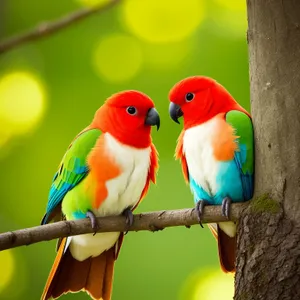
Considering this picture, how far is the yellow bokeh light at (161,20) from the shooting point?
500 centimetres

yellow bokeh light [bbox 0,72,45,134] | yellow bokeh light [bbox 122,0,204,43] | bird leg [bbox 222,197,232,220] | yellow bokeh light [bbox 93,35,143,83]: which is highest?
yellow bokeh light [bbox 122,0,204,43]

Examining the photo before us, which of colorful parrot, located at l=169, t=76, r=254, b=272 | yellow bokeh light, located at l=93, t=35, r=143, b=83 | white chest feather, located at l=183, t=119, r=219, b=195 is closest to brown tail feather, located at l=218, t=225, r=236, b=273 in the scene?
colorful parrot, located at l=169, t=76, r=254, b=272

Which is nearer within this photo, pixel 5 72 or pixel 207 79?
pixel 207 79

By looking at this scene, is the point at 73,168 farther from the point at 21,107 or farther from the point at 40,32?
the point at 21,107

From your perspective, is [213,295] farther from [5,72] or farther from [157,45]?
[5,72]

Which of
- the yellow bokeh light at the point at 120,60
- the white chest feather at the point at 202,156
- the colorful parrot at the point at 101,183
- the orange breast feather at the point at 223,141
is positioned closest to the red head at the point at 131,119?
the colorful parrot at the point at 101,183

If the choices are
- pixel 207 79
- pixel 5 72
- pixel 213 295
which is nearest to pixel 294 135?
pixel 207 79

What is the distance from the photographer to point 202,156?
114 inches

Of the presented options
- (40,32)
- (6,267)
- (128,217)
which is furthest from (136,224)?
(6,267)

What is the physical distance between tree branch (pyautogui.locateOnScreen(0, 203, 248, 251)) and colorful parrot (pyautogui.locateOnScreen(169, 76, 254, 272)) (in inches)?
1.5

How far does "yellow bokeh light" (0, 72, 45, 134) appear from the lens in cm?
504

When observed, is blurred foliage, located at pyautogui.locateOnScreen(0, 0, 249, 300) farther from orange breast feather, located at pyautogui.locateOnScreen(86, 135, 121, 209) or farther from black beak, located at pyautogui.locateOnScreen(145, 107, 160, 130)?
orange breast feather, located at pyautogui.locateOnScreen(86, 135, 121, 209)

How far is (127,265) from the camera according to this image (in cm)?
519

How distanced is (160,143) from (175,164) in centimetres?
18
